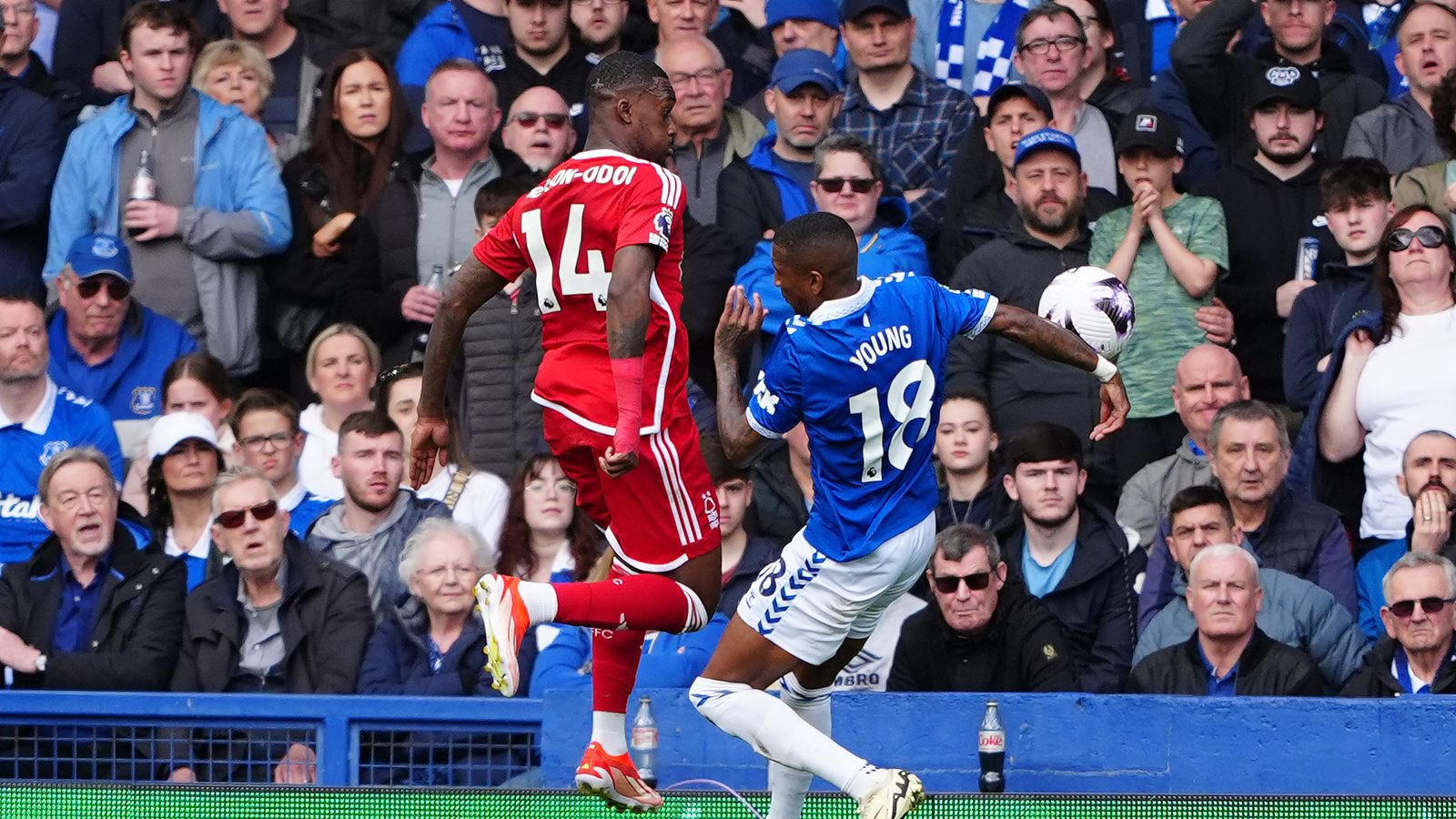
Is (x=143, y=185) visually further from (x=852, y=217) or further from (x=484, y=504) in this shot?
(x=852, y=217)

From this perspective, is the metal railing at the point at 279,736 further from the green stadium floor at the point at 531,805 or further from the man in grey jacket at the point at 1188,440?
the man in grey jacket at the point at 1188,440

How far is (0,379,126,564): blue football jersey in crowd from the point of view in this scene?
10914mm

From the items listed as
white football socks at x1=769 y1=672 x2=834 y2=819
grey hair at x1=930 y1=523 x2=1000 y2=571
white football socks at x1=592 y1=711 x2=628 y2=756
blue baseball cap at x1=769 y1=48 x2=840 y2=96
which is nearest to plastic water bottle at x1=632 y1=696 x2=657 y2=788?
white football socks at x1=769 y1=672 x2=834 y2=819

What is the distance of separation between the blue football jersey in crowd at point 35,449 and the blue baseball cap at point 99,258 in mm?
588

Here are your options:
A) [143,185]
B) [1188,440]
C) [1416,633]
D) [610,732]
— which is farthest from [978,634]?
[143,185]

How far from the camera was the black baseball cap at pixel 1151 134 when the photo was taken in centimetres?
1128

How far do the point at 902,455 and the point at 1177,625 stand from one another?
247cm

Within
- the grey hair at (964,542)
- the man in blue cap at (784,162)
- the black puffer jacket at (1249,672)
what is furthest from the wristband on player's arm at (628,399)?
the man in blue cap at (784,162)

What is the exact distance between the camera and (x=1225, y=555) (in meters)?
9.00

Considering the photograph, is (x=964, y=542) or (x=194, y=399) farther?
(x=194, y=399)

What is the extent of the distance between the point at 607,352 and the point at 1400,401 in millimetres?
4325

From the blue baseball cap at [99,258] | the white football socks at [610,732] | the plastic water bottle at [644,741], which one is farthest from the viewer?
the blue baseball cap at [99,258]

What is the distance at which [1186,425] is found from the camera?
35.0ft

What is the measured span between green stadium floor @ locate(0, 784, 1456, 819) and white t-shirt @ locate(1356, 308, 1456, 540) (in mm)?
2661
